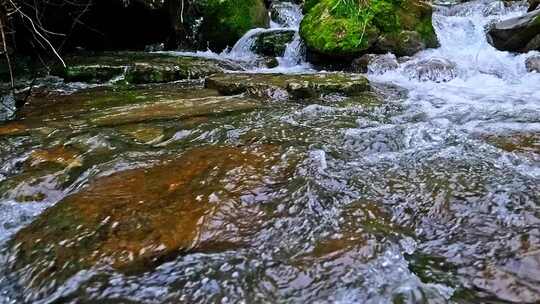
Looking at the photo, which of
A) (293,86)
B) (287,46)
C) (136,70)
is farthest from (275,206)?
(287,46)

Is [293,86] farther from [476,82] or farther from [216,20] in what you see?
[216,20]

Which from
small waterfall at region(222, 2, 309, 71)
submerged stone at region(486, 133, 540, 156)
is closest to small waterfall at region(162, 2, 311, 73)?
small waterfall at region(222, 2, 309, 71)

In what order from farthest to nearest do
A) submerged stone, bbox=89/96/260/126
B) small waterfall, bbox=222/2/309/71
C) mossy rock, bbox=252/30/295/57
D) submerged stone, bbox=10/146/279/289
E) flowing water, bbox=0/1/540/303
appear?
mossy rock, bbox=252/30/295/57 → small waterfall, bbox=222/2/309/71 → submerged stone, bbox=89/96/260/126 → submerged stone, bbox=10/146/279/289 → flowing water, bbox=0/1/540/303

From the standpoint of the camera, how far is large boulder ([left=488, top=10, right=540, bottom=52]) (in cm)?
716

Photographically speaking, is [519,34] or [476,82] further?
[519,34]

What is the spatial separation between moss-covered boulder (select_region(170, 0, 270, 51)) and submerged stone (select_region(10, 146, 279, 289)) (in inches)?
271

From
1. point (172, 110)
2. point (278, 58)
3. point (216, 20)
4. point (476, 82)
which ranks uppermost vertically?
point (216, 20)

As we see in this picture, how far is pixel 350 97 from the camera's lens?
5.21 meters

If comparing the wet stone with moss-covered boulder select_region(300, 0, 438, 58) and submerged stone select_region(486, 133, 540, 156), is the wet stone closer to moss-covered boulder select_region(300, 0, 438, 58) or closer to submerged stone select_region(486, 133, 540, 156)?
moss-covered boulder select_region(300, 0, 438, 58)

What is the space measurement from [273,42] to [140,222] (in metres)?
6.74

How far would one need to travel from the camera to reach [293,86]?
205 inches

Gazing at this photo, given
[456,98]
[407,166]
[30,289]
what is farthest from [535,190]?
[456,98]

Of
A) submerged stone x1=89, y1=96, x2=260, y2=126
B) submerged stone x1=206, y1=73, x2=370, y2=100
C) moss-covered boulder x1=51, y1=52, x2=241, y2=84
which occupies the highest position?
moss-covered boulder x1=51, y1=52, x2=241, y2=84

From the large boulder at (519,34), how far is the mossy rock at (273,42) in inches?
140
